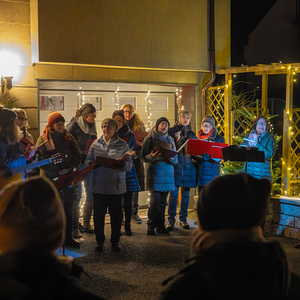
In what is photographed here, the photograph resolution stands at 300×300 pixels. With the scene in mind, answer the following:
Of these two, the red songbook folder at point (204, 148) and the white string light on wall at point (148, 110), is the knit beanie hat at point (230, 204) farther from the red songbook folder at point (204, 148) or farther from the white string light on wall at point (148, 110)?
the white string light on wall at point (148, 110)

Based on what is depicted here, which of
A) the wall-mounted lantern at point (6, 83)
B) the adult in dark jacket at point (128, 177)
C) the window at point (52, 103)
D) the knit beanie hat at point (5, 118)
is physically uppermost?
the wall-mounted lantern at point (6, 83)

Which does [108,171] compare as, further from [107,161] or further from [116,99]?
[116,99]

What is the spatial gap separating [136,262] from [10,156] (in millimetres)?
2025

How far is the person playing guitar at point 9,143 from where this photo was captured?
4582mm

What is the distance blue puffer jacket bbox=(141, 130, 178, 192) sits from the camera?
6.18 m

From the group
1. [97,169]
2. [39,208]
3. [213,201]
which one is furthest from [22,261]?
[97,169]

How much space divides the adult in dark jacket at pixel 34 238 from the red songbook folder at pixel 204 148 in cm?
494

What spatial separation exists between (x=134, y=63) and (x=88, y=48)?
94cm

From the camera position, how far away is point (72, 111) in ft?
24.2

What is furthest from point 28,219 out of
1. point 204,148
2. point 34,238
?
point 204,148

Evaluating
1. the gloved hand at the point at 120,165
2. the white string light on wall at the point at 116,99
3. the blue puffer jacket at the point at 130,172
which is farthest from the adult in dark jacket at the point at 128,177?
the white string light on wall at the point at 116,99

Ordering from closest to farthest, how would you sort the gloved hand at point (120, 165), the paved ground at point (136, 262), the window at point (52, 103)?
the paved ground at point (136, 262) < the gloved hand at point (120, 165) < the window at point (52, 103)

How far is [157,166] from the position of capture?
6207mm

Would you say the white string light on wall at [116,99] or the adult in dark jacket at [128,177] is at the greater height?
the white string light on wall at [116,99]
